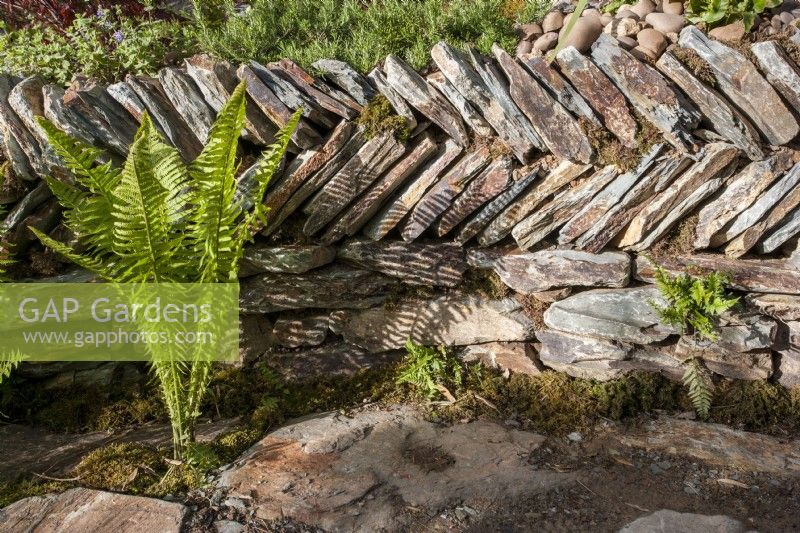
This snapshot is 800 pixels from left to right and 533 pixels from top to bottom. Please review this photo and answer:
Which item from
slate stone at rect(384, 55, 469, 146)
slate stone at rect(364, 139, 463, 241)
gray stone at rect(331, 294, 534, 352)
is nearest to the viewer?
slate stone at rect(384, 55, 469, 146)

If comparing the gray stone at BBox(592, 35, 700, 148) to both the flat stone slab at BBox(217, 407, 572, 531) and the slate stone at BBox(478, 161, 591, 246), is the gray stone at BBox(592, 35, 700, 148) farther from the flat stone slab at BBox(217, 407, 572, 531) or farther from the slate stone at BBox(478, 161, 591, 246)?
the flat stone slab at BBox(217, 407, 572, 531)

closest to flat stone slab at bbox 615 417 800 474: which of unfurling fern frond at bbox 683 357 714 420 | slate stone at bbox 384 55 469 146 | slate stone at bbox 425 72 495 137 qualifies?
unfurling fern frond at bbox 683 357 714 420

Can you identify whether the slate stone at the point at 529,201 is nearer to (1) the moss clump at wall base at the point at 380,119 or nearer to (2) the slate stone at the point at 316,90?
(1) the moss clump at wall base at the point at 380,119

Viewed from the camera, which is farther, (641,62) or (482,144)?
(482,144)

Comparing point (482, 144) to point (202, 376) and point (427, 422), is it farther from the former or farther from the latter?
point (202, 376)

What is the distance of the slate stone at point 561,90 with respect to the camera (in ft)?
12.5

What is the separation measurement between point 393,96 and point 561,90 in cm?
99

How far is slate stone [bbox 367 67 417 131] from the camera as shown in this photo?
393cm

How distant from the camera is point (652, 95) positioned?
3.70 meters

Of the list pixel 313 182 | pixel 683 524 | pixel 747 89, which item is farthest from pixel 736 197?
pixel 313 182

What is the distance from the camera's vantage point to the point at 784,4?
418 centimetres

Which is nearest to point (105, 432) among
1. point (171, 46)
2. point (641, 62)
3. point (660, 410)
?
point (171, 46)

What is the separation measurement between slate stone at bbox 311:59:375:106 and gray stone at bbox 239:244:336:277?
994 mm

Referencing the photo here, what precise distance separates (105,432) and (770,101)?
177 inches
